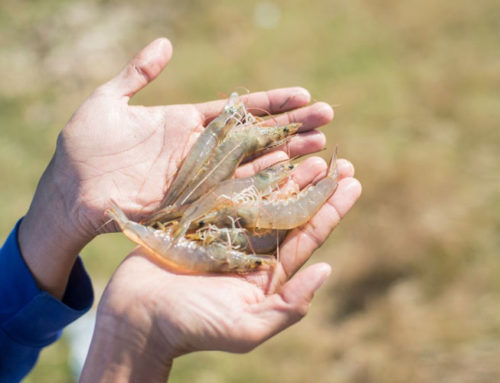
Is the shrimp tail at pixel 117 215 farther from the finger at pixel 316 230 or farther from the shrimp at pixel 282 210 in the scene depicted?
the finger at pixel 316 230

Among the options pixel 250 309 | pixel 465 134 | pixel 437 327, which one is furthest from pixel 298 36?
pixel 250 309

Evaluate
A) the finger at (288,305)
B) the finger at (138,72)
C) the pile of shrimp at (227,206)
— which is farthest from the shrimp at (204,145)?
the finger at (288,305)

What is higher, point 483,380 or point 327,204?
point 327,204

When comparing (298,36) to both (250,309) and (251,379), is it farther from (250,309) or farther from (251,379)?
(250,309)

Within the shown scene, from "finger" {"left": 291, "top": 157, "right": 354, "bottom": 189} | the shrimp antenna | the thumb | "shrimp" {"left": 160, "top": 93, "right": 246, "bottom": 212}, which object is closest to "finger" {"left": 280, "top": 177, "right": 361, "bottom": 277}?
"finger" {"left": 291, "top": 157, "right": 354, "bottom": 189}

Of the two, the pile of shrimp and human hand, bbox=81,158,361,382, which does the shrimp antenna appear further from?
human hand, bbox=81,158,361,382

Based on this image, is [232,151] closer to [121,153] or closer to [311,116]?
[311,116]
